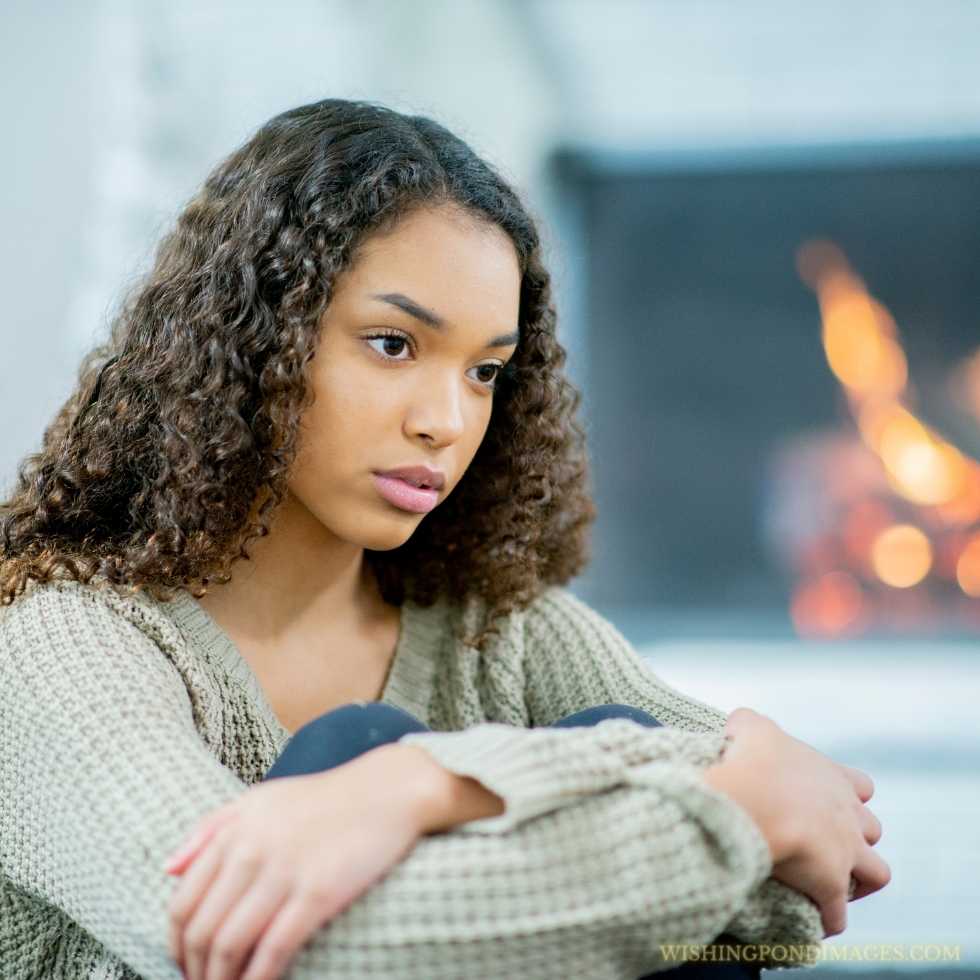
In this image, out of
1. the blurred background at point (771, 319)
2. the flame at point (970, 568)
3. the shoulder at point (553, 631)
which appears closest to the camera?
the shoulder at point (553, 631)

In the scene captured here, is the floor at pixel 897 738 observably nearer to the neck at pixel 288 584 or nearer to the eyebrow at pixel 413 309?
the neck at pixel 288 584

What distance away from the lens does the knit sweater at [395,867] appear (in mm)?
536

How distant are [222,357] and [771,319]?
5.71 ft

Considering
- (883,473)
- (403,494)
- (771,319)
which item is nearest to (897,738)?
(883,473)

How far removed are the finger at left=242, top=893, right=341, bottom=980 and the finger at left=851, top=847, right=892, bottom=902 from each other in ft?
1.06

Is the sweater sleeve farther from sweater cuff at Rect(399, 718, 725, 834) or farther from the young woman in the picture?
sweater cuff at Rect(399, 718, 725, 834)

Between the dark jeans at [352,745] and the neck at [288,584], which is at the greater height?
the neck at [288,584]

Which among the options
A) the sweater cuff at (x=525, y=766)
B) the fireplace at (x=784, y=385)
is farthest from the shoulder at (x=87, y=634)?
the fireplace at (x=784, y=385)

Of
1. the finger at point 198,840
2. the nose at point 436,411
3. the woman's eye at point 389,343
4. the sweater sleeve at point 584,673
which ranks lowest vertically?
the finger at point 198,840

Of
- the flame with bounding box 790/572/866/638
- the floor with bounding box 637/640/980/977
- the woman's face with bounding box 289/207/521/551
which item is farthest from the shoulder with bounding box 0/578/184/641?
the flame with bounding box 790/572/866/638

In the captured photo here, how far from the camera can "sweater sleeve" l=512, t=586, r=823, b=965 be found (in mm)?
859

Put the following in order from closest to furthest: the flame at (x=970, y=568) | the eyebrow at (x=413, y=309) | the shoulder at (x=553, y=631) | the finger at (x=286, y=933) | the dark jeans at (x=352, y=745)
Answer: the finger at (x=286, y=933)
the dark jeans at (x=352, y=745)
the eyebrow at (x=413, y=309)
the shoulder at (x=553, y=631)
the flame at (x=970, y=568)

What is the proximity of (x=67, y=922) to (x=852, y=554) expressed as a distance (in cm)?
181

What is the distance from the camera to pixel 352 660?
3.00ft
